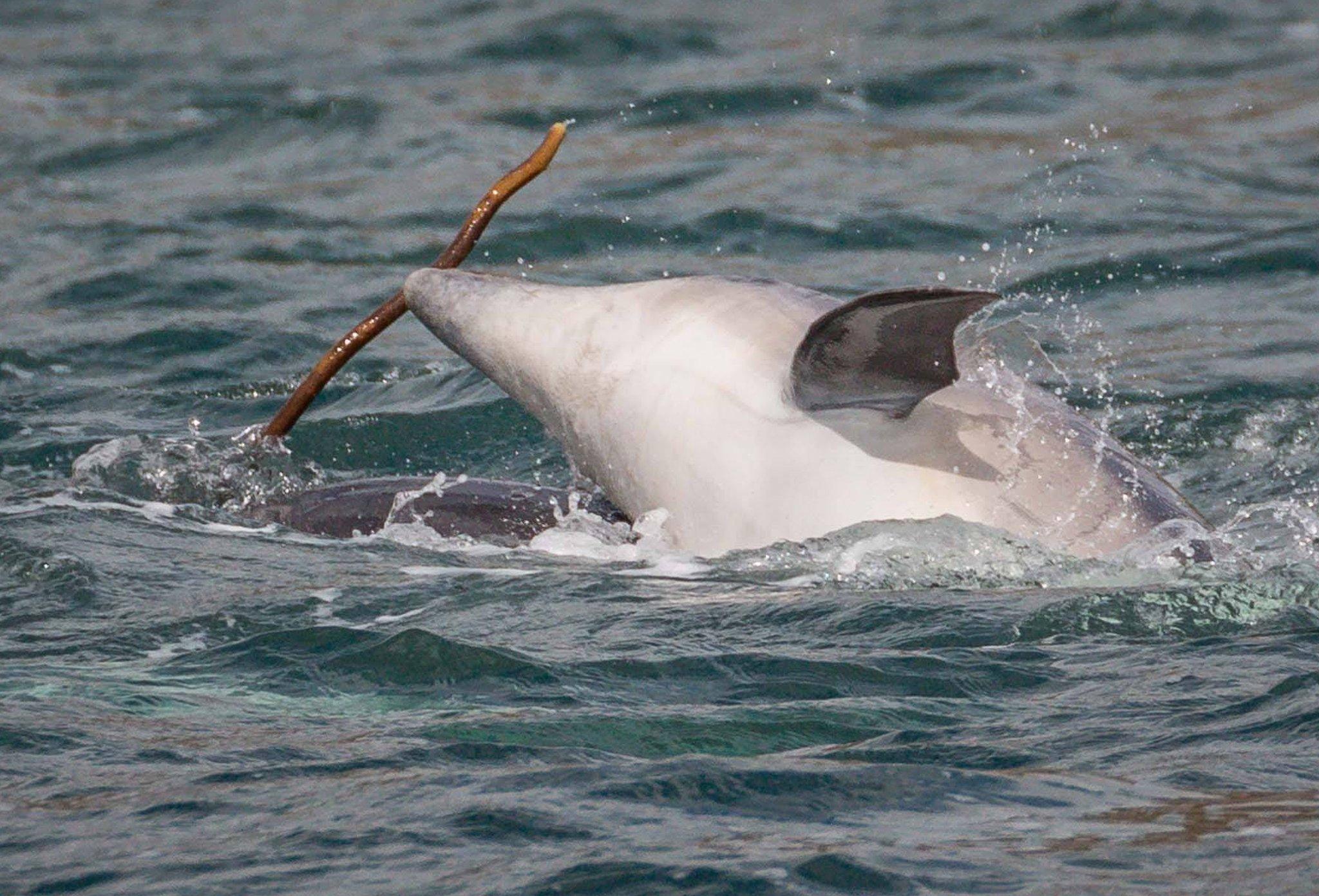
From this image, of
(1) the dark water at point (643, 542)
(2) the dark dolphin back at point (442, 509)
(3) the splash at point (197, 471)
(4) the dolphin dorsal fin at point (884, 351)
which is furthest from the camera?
(3) the splash at point (197, 471)

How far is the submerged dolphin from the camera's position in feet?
16.5

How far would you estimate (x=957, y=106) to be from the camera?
13.2 m

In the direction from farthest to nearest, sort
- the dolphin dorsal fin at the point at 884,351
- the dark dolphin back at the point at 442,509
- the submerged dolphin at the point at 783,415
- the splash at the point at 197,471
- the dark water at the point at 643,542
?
the splash at the point at 197,471 < the dark dolphin back at the point at 442,509 < the submerged dolphin at the point at 783,415 < the dolphin dorsal fin at the point at 884,351 < the dark water at the point at 643,542

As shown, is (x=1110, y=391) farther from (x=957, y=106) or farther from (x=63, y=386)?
(x=957, y=106)

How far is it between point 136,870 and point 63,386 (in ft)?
17.8

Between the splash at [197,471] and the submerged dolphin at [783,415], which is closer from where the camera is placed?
the submerged dolphin at [783,415]

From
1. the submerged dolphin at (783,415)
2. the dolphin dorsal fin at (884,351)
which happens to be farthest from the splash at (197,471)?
the dolphin dorsal fin at (884,351)

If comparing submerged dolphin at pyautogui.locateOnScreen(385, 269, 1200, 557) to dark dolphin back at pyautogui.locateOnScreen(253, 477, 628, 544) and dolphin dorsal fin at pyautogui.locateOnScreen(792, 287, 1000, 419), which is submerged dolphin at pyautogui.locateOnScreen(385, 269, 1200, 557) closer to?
dolphin dorsal fin at pyautogui.locateOnScreen(792, 287, 1000, 419)

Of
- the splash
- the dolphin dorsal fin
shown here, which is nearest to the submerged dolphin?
the dolphin dorsal fin

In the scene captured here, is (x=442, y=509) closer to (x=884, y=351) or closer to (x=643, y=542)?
(x=643, y=542)

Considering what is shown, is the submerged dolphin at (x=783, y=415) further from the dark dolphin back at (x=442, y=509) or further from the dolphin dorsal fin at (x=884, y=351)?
the dark dolphin back at (x=442, y=509)

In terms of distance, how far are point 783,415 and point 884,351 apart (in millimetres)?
416

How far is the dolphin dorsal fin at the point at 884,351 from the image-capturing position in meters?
4.64

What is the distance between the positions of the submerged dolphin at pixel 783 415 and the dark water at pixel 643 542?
116mm
